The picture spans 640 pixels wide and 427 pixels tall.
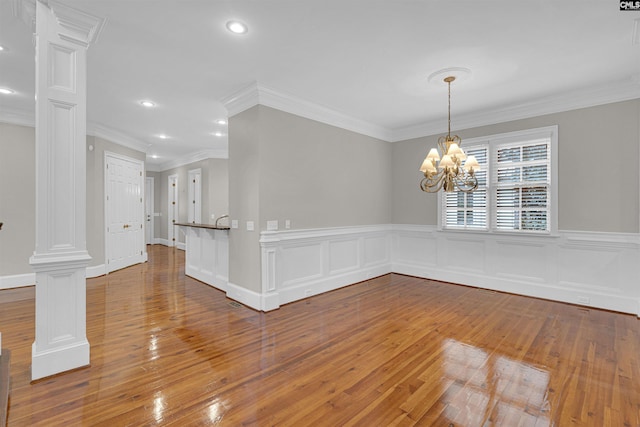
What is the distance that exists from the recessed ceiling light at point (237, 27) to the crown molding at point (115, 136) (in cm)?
456

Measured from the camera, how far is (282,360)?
2.72 meters

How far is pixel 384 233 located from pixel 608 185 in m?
3.42

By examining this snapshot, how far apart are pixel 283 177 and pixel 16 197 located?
4729mm

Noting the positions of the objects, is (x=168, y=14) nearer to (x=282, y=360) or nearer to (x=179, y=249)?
(x=282, y=360)

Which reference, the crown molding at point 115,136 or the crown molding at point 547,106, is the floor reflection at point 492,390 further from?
the crown molding at point 115,136

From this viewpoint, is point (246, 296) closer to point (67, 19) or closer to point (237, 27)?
point (237, 27)

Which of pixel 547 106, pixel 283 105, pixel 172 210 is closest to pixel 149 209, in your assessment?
pixel 172 210

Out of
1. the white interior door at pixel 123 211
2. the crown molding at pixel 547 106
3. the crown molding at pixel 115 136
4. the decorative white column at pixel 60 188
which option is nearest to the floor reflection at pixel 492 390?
the decorative white column at pixel 60 188

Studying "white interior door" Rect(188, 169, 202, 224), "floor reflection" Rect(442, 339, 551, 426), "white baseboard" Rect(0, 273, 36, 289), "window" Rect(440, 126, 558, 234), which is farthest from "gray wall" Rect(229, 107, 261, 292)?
"white interior door" Rect(188, 169, 202, 224)

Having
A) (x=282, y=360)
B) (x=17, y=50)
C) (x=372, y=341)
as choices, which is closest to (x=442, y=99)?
(x=372, y=341)

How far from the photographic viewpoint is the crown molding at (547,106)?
12.8ft

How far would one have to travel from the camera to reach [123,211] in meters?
6.75

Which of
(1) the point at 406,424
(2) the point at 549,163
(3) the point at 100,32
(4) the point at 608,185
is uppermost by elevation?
(3) the point at 100,32

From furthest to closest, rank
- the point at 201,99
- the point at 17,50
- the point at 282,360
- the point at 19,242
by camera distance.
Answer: the point at 19,242
the point at 201,99
the point at 17,50
the point at 282,360
